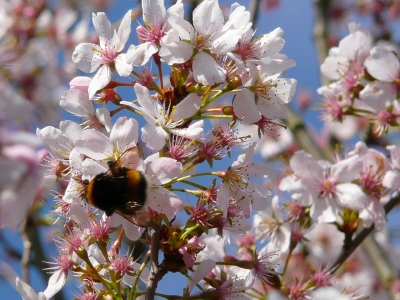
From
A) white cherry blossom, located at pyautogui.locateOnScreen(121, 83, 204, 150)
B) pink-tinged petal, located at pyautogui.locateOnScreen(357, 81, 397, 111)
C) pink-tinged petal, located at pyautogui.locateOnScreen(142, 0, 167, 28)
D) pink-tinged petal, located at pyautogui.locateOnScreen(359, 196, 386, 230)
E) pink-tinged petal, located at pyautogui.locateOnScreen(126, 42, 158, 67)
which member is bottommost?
pink-tinged petal, located at pyautogui.locateOnScreen(359, 196, 386, 230)

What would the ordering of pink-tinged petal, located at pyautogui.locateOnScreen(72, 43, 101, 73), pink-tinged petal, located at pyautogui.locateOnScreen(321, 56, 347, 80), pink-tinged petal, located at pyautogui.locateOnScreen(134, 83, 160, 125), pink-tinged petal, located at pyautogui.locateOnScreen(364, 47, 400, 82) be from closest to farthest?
pink-tinged petal, located at pyautogui.locateOnScreen(134, 83, 160, 125), pink-tinged petal, located at pyautogui.locateOnScreen(72, 43, 101, 73), pink-tinged petal, located at pyautogui.locateOnScreen(364, 47, 400, 82), pink-tinged petal, located at pyautogui.locateOnScreen(321, 56, 347, 80)

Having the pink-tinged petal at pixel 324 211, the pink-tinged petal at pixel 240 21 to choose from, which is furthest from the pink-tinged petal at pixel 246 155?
the pink-tinged petal at pixel 324 211

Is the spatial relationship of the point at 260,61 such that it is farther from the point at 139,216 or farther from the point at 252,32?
the point at 139,216

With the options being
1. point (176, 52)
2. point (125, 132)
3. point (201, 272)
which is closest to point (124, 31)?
point (176, 52)

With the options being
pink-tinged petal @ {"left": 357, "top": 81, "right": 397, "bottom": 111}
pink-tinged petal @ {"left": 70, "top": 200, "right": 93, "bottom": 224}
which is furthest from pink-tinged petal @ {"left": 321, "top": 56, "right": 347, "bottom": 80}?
pink-tinged petal @ {"left": 70, "top": 200, "right": 93, "bottom": 224}

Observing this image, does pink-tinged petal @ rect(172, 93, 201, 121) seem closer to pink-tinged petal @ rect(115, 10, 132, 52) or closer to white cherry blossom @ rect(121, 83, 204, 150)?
white cherry blossom @ rect(121, 83, 204, 150)

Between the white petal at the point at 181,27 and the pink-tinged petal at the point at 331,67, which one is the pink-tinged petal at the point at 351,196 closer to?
the pink-tinged petal at the point at 331,67
